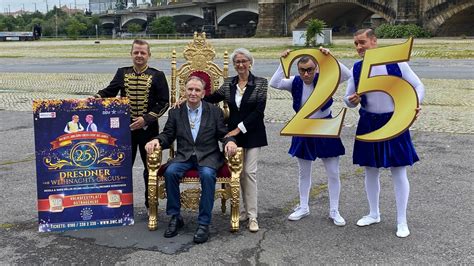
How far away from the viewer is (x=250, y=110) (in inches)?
207

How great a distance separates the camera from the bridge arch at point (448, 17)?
143ft

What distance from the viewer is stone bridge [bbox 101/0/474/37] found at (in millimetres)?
44562

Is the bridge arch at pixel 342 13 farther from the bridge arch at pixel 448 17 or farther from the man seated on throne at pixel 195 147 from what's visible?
the man seated on throne at pixel 195 147

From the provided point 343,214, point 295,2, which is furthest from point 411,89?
point 295,2

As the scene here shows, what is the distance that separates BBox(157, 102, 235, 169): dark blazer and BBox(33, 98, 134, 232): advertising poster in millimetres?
424

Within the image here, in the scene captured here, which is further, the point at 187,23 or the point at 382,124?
the point at 187,23

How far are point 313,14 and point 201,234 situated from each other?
55.3m

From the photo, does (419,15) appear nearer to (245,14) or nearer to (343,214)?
(245,14)

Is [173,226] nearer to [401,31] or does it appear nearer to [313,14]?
[401,31]

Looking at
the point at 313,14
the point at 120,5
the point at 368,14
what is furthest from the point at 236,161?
the point at 120,5

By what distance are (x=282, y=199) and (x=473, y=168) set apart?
2.88m

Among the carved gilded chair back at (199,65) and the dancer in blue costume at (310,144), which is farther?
the carved gilded chair back at (199,65)

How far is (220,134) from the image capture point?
17.1 feet

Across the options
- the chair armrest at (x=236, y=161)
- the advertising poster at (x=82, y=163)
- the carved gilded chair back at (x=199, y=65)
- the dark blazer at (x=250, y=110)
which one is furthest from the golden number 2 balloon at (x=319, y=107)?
the advertising poster at (x=82, y=163)
